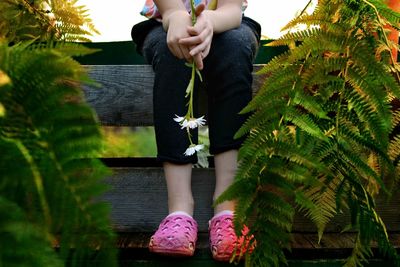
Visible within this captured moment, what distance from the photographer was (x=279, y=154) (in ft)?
3.12

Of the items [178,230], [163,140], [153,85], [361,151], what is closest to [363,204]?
[361,151]

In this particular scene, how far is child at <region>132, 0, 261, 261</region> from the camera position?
1362 millimetres

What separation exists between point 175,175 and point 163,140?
104mm

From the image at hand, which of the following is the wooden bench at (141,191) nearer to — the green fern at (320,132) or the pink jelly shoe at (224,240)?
the pink jelly shoe at (224,240)

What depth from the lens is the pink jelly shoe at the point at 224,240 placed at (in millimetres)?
1211

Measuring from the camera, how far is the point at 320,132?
983 millimetres

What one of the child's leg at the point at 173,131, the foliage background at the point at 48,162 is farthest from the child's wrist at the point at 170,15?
the foliage background at the point at 48,162

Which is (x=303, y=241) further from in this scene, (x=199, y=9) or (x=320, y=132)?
(x=199, y=9)

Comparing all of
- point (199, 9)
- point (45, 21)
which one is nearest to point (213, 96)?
point (199, 9)

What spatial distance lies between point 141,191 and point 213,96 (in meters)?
0.36

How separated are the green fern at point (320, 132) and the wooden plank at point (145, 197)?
0.44 m

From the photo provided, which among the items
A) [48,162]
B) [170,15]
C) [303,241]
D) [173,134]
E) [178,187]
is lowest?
[303,241]

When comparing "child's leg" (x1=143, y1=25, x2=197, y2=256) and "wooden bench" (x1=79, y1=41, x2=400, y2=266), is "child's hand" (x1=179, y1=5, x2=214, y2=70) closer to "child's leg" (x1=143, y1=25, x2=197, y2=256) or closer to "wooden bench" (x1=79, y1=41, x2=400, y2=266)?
"child's leg" (x1=143, y1=25, x2=197, y2=256)

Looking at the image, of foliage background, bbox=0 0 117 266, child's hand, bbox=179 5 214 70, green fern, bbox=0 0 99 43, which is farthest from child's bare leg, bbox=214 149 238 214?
foliage background, bbox=0 0 117 266
